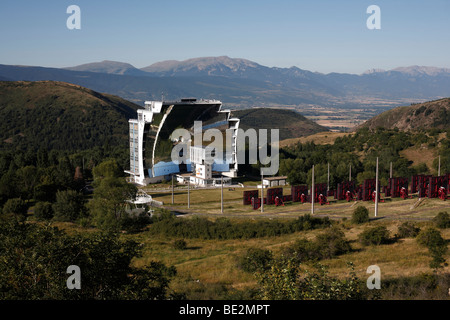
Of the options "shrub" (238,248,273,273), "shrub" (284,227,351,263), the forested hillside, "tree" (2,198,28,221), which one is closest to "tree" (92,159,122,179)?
"tree" (2,198,28,221)

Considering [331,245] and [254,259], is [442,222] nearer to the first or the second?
[331,245]

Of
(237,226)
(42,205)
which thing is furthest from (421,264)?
(42,205)

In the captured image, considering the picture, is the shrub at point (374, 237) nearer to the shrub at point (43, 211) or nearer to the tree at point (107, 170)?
the shrub at point (43, 211)

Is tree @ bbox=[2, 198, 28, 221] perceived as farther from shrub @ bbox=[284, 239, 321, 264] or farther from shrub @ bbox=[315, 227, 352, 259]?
shrub @ bbox=[315, 227, 352, 259]

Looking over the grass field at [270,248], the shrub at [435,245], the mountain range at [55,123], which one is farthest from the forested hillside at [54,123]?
the shrub at [435,245]

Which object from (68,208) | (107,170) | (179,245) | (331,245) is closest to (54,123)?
(107,170)
